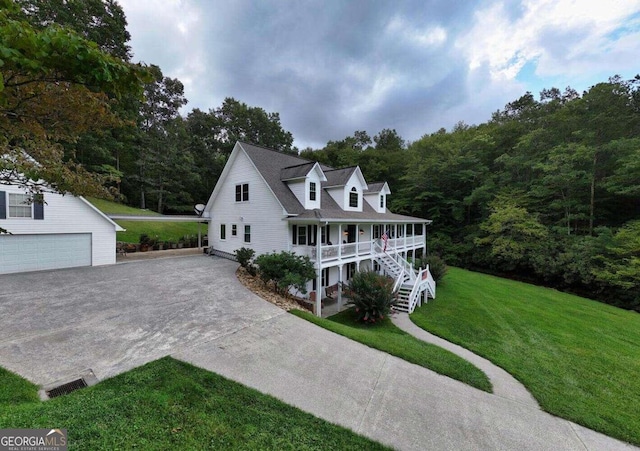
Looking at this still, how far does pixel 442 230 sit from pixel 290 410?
30.8 meters

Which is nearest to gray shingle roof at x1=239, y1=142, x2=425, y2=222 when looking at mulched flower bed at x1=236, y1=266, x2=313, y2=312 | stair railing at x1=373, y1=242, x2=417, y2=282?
stair railing at x1=373, y1=242, x2=417, y2=282

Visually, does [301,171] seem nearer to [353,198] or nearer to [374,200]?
[353,198]

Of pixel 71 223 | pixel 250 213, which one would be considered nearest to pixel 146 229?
pixel 71 223

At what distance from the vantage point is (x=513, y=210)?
23.1 meters

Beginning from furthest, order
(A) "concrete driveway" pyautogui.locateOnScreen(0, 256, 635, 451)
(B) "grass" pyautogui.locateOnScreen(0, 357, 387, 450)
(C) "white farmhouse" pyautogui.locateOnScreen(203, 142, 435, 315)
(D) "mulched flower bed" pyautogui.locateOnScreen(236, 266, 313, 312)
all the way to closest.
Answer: (C) "white farmhouse" pyautogui.locateOnScreen(203, 142, 435, 315), (D) "mulched flower bed" pyautogui.locateOnScreen(236, 266, 313, 312), (A) "concrete driveway" pyautogui.locateOnScreen(0, 256, 635, 451), (B) "grass" pyautogui.locateOnScreen(0, 357, 387, 450)

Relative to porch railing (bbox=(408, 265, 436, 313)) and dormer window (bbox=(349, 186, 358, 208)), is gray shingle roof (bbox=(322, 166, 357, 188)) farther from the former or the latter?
porch railing (bbox=(408, 265, 436, 313))

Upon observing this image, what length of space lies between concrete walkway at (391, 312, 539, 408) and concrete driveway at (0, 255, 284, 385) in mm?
5770

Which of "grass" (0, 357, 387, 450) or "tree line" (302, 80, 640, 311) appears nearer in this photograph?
"grass" (0, 357, 387, 450)

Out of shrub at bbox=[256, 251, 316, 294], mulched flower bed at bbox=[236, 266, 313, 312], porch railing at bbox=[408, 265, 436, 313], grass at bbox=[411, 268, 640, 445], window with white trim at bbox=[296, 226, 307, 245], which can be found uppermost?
window with white trim at bbox=[296, 226, 307, 245]

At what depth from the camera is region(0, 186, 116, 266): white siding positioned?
11.7 metres

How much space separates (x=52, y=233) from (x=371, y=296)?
50.7ft

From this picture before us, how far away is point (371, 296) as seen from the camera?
1127 centimetres

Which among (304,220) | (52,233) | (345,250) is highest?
(304,220)

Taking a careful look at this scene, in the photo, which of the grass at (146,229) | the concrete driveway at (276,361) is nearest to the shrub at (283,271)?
the concrete driveway at (276,361)
